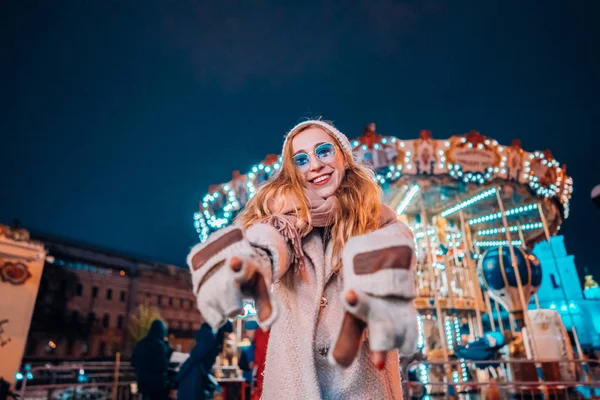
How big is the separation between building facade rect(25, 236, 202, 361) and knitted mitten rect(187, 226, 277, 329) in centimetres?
2476

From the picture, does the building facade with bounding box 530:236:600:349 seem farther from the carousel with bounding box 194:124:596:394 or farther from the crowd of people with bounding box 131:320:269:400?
the crowd of people with bounding box 131:320:269:400

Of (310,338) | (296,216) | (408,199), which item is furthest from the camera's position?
(408,199)

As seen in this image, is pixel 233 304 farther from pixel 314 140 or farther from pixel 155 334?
pixel 155 334

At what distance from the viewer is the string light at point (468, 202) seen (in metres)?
10.2

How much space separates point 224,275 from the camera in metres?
1.00

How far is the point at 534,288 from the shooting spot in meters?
8.33

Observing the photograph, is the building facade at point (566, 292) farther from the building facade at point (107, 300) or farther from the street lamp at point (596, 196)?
the street lamp at point (596, 196)

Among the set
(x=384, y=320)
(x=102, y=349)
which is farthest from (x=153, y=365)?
(x=102, y=349)

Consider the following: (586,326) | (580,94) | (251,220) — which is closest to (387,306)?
(251,220)

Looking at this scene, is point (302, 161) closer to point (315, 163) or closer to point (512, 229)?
point (315, 163)

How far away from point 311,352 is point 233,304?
0.39 meters

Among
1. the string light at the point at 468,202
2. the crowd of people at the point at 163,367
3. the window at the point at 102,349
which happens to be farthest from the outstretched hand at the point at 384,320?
the window at the point at 102,349

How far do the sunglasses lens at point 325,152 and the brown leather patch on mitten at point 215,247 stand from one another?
58 centimetres

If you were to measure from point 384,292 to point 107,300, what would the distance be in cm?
3328
